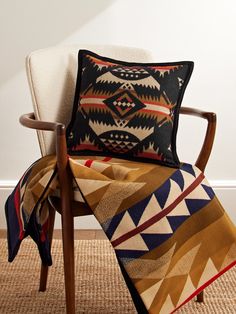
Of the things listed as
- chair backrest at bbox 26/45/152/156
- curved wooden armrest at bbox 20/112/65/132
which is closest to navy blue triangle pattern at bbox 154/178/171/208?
curved wooden armrest at bbox 20/112/65/132

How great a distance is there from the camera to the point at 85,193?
1.84 m

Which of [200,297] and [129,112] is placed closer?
[129,112]

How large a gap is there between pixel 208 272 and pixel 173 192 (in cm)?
26

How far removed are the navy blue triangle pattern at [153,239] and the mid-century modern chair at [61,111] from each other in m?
0.20

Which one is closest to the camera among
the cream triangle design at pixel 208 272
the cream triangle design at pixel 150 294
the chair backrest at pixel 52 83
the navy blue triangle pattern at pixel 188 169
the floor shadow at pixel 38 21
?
the cream triangle design at pixel 150 294

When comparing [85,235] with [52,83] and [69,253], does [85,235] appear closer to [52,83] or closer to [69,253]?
[52,83]

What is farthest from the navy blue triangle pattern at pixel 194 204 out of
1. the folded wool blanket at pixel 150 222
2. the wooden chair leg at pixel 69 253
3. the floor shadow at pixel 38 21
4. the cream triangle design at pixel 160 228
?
the floor shadow at pixel 38 21

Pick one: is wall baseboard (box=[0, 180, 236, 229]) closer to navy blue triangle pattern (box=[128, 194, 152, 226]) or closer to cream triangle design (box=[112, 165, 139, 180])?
cream triangle design (box=[112, 165, 139, 180])

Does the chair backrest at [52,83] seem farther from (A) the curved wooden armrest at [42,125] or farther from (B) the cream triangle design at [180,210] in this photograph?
(B) the cream triangle design at [180,210]

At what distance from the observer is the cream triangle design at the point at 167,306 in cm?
179

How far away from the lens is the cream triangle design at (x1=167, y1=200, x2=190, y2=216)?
1851 mm

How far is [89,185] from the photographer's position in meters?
1.85

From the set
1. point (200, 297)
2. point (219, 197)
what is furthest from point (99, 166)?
point (219, 197)

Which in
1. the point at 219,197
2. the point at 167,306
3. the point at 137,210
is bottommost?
the point at 219,197
